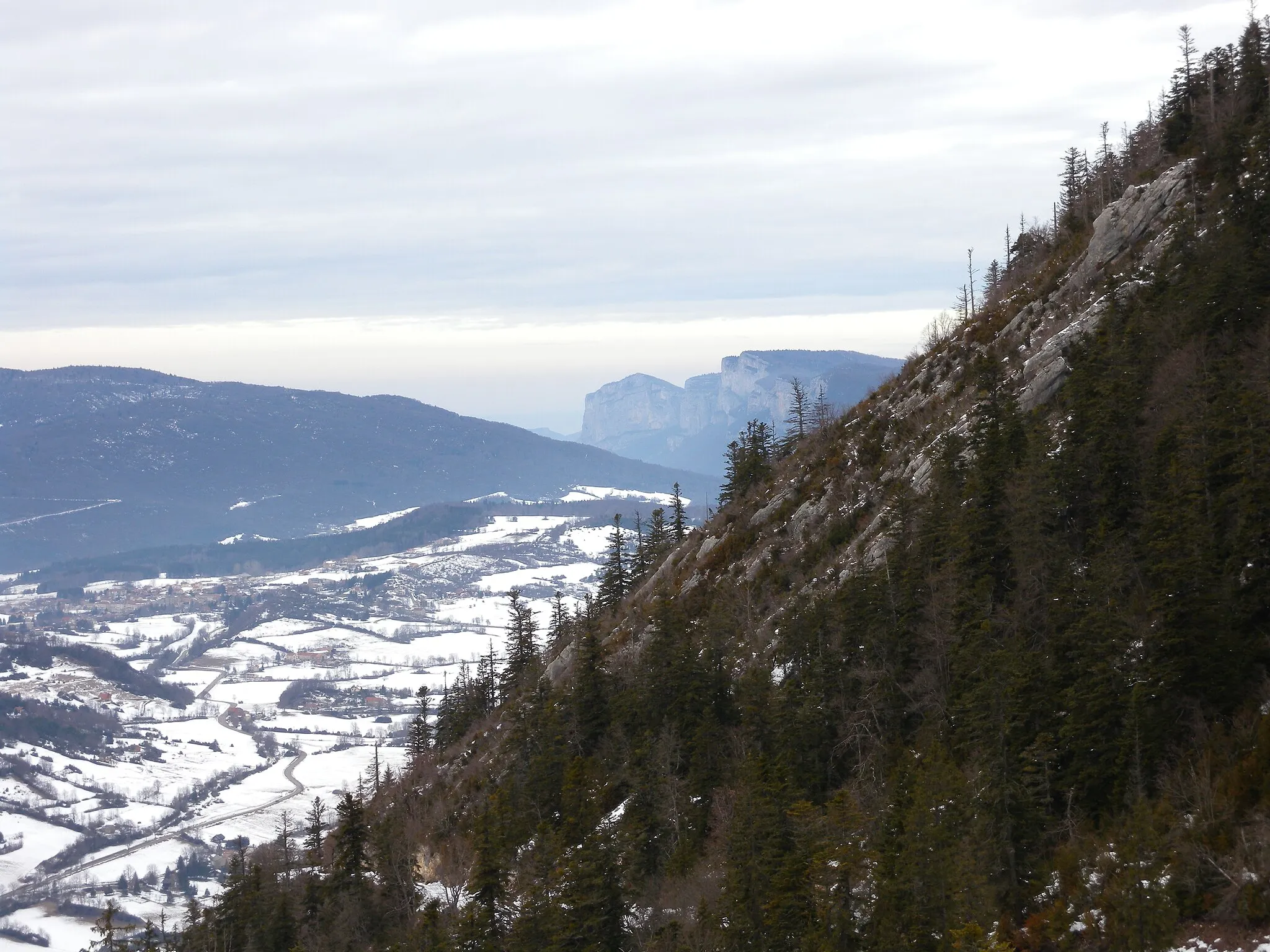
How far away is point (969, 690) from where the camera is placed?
47.3 meters

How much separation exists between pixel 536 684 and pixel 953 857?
70247 millimetres

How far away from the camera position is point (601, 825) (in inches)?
2459

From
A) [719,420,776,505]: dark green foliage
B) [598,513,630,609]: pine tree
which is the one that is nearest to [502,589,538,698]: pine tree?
[598,513,630,609]: pine tree

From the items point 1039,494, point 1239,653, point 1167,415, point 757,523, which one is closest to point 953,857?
point 1239,653

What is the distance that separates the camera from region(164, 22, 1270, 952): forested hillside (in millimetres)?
35781

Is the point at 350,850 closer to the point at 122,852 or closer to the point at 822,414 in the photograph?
the point at 822,414

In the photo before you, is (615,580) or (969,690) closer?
(969,690)

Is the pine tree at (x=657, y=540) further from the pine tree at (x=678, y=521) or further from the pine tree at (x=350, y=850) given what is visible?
the pine tree at (x=350, y=850)

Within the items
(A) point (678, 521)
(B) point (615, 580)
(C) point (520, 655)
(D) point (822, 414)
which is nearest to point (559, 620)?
(B) point (615, 580)

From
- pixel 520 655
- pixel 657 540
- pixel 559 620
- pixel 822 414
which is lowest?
pixel 520 655

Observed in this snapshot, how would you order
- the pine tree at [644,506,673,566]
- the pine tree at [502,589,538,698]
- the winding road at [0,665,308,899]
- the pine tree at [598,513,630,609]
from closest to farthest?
the pine tree at [502,589,538,698] < the pine tree at [598,513,630,609] < the pine tree at [644,506,673,566] < the winding road at [0,665,308,899]

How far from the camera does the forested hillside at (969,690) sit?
117ft

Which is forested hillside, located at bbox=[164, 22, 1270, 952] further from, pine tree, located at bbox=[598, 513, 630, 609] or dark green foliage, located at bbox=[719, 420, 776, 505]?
pine tree, located at bbox=[598, 513, 630, 609]

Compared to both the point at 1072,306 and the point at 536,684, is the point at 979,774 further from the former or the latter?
the point at 536,684
